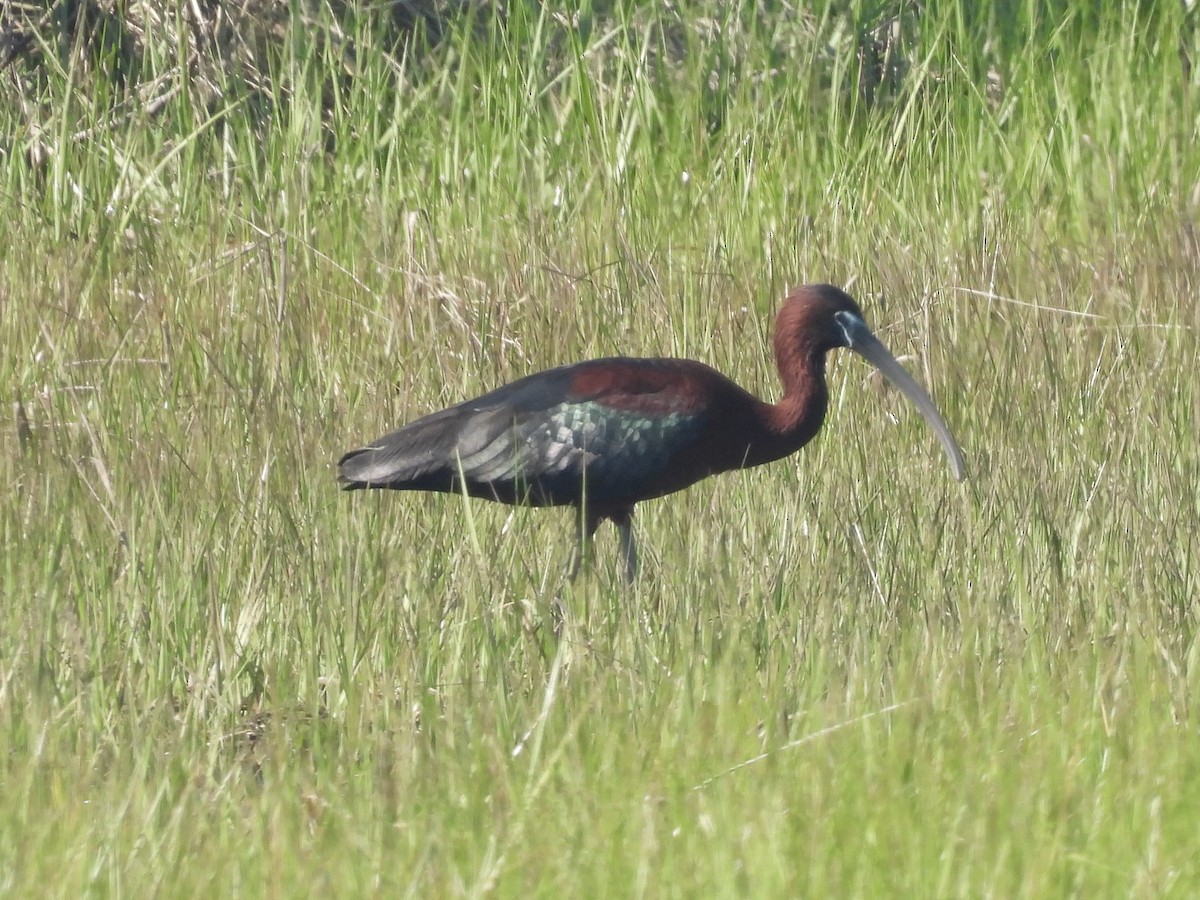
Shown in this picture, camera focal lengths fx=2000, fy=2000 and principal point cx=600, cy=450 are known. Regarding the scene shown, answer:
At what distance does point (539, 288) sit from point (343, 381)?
669 millimetres

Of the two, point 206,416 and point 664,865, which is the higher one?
point 664,865

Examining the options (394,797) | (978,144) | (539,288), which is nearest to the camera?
(394,797)

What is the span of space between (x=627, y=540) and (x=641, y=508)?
1.38 feet

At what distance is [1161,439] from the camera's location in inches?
173

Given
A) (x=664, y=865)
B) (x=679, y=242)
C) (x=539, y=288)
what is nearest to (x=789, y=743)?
(x=664, y=865)

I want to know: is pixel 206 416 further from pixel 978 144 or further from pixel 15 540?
pixel 978 144

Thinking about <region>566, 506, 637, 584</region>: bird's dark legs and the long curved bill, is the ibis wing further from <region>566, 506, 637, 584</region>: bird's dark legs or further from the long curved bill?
the long curved bill

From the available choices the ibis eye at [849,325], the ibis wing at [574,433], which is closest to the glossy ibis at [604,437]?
the ibis wing at [574,433]

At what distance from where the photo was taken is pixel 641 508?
488cm

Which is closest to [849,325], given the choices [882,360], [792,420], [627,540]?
[882,360]

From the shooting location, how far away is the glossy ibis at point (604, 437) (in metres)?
4.36

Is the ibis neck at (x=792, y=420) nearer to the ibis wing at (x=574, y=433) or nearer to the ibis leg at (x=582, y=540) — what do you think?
the ibis wing at (x=574, y=433)

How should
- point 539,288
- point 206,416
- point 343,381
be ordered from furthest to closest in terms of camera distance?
point 539,288 < point 343,381 < point 206,416

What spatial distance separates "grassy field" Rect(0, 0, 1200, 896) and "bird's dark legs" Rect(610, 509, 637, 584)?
0.06 metres
